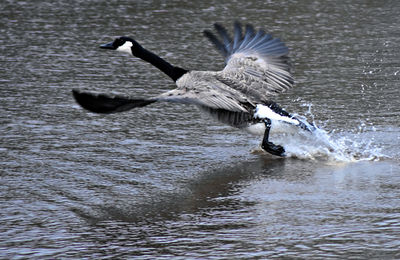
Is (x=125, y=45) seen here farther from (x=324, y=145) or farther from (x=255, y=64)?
(x=324, y=145)

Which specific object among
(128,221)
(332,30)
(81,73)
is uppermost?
(332,30)

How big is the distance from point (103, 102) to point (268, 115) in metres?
1.75

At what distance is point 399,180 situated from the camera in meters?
5.07

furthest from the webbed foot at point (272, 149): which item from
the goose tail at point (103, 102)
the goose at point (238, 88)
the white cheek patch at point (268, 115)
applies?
the goose tail at point (103, 102)

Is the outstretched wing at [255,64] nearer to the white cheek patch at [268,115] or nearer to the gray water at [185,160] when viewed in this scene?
the white cheek patch at [268,115]

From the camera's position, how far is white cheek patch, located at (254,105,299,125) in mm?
5879

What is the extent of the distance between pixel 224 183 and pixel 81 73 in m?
3.61

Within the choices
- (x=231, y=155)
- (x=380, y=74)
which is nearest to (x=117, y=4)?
(x=380, y=74)

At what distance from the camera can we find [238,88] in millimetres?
6023

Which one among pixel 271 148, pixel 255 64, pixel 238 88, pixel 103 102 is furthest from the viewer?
pixel 255 64

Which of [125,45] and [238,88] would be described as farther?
[125,45]

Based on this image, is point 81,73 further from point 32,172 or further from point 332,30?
point 332,30

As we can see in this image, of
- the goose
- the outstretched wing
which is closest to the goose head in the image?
the goose

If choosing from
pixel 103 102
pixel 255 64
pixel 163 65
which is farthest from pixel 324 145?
pixel 103 102
